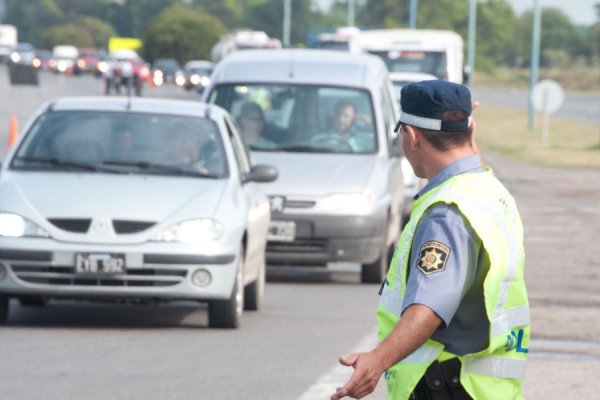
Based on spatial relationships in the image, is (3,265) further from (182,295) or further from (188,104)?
(188,104)

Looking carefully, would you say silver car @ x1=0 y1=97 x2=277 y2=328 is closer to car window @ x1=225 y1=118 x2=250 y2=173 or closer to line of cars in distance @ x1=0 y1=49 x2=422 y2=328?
line of cars in distance @ x1=0 y1=49 x2=422 y2=328

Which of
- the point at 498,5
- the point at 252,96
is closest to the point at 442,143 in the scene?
the point at 252,96

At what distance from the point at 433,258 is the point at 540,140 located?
141 ft

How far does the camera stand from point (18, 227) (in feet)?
35.8

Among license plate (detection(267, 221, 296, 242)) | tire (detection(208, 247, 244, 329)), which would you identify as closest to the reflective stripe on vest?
tire (detection(208, 247, 244, 329))

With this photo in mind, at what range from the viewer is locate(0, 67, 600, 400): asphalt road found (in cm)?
889

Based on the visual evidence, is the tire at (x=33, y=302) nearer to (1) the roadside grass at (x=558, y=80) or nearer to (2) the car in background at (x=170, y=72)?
(2) the car in background at (x=170, y=72)

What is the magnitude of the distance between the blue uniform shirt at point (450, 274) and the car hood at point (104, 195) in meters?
6.54

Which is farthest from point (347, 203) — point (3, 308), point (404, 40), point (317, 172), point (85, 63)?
point (85, 63)

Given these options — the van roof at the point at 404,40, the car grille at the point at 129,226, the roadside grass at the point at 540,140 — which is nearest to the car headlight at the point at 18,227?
the car grille at the point at 129,226

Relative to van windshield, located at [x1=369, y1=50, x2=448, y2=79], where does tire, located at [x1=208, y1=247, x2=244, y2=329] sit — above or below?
above

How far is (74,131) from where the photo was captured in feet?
39.8

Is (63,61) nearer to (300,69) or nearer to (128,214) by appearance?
(300,69)

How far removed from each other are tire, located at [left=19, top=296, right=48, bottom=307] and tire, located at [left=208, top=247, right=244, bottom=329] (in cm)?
141
